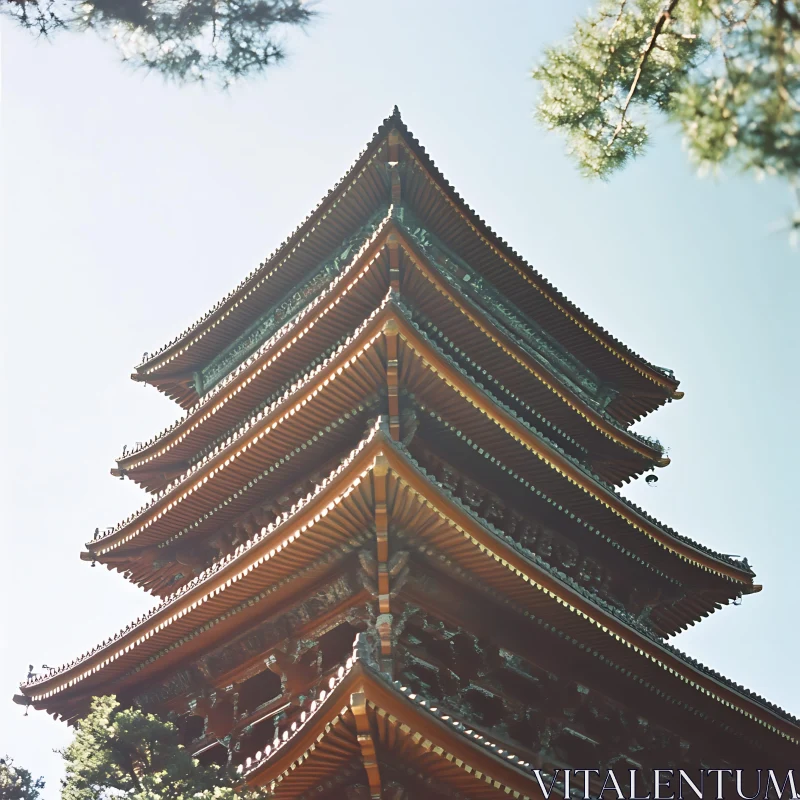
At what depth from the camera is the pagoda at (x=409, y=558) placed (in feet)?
32.3

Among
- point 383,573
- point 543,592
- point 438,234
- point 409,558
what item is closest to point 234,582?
point 383,573

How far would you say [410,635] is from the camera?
10.9m

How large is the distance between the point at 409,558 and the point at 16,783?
218 inches

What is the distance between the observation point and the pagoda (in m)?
9.84

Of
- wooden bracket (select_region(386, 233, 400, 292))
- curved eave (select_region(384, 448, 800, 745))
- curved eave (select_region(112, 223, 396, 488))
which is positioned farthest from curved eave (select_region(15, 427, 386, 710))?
curved eave (select_region(112, 223, 396, 488))

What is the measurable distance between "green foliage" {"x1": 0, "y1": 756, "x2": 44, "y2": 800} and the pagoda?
7.32 feet

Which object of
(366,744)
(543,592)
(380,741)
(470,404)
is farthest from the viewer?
(470,404)

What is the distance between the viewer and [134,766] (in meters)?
8.95

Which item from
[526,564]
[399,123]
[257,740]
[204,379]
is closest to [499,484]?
[526,564]

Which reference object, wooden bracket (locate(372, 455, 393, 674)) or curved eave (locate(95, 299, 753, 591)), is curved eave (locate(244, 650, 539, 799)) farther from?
curved eave (locate(95, 299, 753, 591))

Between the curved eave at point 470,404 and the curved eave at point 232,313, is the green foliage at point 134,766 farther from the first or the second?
the curved eave at point 232,313

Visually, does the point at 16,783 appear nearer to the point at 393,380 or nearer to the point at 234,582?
the point at 234,582

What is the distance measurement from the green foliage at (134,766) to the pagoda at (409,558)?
698 millimetres

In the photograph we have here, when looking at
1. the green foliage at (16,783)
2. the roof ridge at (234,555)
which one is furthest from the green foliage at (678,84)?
the green foliage at (16,783)
